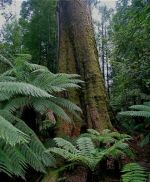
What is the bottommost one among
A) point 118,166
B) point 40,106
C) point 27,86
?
point 118,166

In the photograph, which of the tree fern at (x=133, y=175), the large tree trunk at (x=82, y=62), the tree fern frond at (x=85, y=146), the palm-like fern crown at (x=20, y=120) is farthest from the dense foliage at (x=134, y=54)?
the tree fern at (x=133, y=175)

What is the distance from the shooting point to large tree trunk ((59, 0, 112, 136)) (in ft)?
19.2

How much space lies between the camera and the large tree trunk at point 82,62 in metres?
5.85

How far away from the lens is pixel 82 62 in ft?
21.4

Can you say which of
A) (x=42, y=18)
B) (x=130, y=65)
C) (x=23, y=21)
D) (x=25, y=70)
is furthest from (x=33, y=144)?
(x=23, y=21)

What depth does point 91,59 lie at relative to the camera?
6500mm

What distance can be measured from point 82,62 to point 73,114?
121 centimetres

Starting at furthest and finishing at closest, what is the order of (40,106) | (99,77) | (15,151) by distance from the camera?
(99,77) < (40,106) < (15,151)

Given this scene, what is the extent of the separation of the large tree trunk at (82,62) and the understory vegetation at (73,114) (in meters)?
0.02

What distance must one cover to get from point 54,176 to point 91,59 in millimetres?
2945

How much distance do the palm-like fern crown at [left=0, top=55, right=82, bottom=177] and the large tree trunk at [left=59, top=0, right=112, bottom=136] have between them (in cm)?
95

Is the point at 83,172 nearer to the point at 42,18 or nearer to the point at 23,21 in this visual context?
the point at 42,18

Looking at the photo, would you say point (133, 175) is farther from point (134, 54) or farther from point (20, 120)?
point (134, 54)

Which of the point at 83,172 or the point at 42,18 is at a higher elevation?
the point at 42,18
